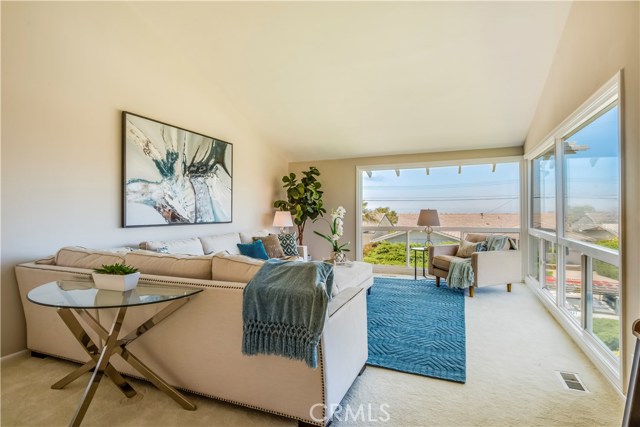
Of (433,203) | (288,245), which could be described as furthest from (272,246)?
(433,203)

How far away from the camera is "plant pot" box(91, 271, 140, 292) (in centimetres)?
177

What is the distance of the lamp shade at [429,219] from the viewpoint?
5.06 m

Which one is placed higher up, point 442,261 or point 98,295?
point 98,295

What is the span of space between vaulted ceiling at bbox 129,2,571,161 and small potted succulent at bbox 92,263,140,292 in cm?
272

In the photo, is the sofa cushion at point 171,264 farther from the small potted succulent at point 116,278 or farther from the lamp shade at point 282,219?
the lamp shade at point 282,219

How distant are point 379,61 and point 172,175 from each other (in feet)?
9.05

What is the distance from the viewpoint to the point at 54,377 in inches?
87.0

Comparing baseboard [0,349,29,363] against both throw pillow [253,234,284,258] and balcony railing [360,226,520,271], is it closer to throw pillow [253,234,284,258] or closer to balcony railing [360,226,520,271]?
throw pillow [253,234,284,258]

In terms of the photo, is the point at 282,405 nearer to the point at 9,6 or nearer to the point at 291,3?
the point at 291,3

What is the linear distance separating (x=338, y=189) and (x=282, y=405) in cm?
468

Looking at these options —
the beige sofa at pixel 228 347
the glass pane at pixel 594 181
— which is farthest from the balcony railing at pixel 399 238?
the beige sofa at pixel 228 347

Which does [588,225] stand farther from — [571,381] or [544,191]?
[544,191]

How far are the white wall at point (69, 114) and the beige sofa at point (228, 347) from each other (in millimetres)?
752

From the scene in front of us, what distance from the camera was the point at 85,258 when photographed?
2359 millimetres
